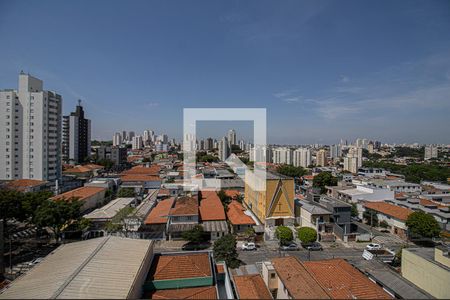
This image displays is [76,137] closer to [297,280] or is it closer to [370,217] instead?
[370,217]

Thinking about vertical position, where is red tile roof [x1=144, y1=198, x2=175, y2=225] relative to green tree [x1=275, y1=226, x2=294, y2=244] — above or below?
above

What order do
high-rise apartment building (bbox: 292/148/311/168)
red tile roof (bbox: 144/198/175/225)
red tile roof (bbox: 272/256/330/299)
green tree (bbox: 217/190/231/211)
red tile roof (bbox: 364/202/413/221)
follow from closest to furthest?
1. red tile roof (bbox: 272/256/330/299)
2. red tile roof (bbox: 144/198/175/225)
3. red tile roof (bbox: 364/202/413/221)
4. green tree (bbox: 217/190/231/211)
5. high-rise apartment building (bbox: 292/148/311/168)

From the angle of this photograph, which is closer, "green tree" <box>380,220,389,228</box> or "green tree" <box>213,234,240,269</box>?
"green tree" <box>213,234,240,269</box>

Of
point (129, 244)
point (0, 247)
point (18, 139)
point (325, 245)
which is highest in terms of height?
point (18, 139)

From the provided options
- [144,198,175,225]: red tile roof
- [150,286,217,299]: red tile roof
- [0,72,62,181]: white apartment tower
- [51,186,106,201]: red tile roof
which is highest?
[0,72,62,181]: white apartment tower

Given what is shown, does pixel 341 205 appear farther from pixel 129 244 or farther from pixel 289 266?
pixel 129 244

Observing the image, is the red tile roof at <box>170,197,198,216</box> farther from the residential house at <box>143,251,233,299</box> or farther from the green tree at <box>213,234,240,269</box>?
the residential house at <box>143,251,233,299</box>

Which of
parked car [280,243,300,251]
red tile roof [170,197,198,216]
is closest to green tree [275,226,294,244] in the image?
parked car [280,243,300,251]

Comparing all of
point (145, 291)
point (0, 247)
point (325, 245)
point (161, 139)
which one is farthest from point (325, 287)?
point (161, 139)
